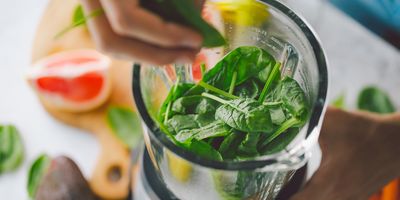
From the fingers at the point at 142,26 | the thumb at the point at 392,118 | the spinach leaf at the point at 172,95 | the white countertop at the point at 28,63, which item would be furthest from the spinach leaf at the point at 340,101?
the fingers at the point at 142,26

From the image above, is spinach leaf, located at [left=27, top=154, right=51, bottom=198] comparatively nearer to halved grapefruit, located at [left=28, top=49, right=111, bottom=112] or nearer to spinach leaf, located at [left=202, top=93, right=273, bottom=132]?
halved grapefruit, located at [left=28, top=49, right=111, bottom=112]

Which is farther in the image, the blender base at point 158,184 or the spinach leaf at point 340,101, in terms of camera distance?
the spinach leaf at point 340,101

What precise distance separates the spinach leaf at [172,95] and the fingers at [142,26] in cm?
10

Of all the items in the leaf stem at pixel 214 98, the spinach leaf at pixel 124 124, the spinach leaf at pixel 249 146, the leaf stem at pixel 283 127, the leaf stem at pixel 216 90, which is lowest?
the spinach leaf at pixel 124 124

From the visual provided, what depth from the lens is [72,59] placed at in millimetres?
→ 884

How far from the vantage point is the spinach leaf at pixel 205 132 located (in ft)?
1.69

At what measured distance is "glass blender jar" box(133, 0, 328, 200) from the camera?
50 cm

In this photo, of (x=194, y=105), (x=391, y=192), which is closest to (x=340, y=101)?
(x=391, y=192)

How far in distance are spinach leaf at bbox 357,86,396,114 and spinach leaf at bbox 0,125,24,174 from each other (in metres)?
0.50

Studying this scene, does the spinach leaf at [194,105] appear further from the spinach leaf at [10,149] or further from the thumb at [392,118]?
the spinach leaf at [10,149]

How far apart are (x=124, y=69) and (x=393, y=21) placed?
0.41 m

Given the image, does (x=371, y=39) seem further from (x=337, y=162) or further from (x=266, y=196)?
(x=266, y=196)

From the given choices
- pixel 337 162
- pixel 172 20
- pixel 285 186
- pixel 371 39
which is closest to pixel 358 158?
pixel 337 162

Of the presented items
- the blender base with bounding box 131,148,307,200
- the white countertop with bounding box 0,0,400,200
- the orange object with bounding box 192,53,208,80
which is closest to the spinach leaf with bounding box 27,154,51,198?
the white countertop with bounding box 0,0,400,200
